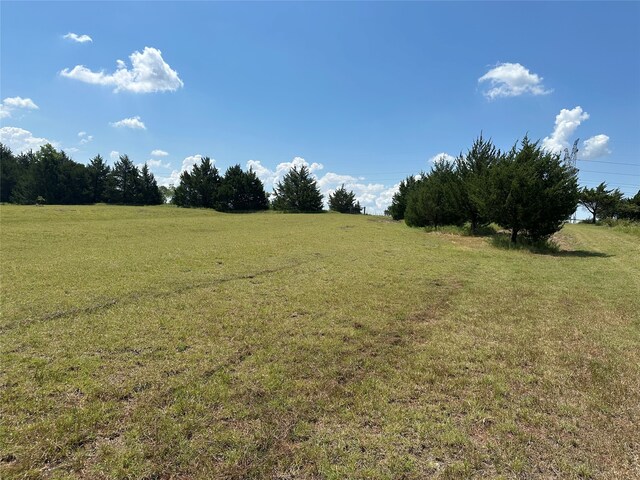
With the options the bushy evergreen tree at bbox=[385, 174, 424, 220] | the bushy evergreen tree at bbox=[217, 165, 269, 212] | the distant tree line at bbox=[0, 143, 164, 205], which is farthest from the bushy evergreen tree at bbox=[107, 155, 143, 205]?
the bushy evergreen tree at bbox=[385, 174, 424, 220]

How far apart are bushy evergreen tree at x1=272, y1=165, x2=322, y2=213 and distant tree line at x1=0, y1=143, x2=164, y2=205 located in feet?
84.1

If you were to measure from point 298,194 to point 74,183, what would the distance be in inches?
1582

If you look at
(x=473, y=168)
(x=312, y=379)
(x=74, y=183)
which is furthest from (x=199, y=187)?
(x=312, y=379)

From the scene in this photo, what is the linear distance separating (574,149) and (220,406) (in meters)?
77.9

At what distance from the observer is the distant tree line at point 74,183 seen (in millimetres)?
59844

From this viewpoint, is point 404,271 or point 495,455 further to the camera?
point 404,271

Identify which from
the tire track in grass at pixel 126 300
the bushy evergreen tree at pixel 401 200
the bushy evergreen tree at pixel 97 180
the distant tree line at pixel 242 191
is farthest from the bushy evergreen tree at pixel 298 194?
the tire track in grass at pixel 126 300

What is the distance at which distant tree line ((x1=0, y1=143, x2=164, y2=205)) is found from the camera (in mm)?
59844

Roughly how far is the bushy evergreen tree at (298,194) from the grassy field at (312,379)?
51.8 metres

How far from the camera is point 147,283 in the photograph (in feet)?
26.3

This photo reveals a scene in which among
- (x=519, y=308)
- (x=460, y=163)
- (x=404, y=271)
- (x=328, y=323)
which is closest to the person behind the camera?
(x=328, y=323)

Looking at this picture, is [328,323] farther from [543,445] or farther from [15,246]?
[15,246]

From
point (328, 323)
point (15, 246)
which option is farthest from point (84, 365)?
point (15, 246)

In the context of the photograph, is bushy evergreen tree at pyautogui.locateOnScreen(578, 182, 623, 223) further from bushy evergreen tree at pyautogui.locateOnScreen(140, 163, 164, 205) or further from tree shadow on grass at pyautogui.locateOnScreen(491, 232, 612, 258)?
bushy evergreen tree at pyautogui.locateOnScreen(140, 163, 164, 205)
